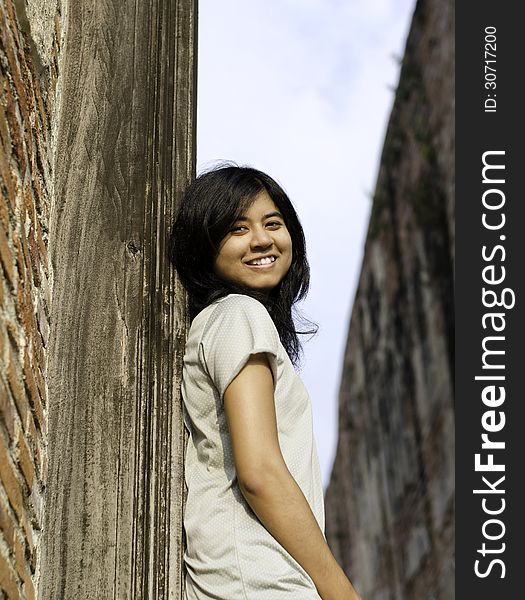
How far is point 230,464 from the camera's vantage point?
2199 millimetres

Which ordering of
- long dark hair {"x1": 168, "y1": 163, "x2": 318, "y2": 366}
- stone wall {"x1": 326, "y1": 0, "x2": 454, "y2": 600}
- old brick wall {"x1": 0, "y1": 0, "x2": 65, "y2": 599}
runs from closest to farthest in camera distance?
old brick wall {"x1": 0, "y1": 0, "x2": 65, "y2": 599} < long dark hair {"x1": 168, "y1": 163, "x2": 318, "y2": 366} < stone wall {"x1": 326, "y1": 0, "x2": 454, "y2": 600}

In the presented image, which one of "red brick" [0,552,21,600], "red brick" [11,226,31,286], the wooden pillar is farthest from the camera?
the wooden pillar

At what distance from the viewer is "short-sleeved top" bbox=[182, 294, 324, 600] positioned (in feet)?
6.74

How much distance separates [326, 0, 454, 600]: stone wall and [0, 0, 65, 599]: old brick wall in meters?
8.32

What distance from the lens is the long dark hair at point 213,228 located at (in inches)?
96.8

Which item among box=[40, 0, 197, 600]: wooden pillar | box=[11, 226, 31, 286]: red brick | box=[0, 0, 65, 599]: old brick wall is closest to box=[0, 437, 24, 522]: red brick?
box=[0, 0, 65, 599]: old brick wall

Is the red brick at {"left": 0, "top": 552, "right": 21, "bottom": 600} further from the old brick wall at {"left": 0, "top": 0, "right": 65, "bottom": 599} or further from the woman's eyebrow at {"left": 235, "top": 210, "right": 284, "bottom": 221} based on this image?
the woman's eyebrow at {"left": 235, "top": 210, "right": 284, "bottom": 221}

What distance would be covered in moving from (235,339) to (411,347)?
32.9 feet

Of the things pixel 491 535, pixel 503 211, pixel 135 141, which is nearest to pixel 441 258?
pixel 503 211

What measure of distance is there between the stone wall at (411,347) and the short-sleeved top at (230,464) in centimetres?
827

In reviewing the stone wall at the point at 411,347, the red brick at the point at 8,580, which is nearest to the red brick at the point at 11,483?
the red brick at the point at 8,580

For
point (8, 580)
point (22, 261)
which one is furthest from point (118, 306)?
point (8, 580)

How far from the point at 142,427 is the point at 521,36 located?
761 cm

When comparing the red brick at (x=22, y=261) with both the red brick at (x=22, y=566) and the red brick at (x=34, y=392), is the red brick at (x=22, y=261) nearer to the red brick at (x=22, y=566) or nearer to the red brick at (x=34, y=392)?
the red brick at (x=34, y=392)
